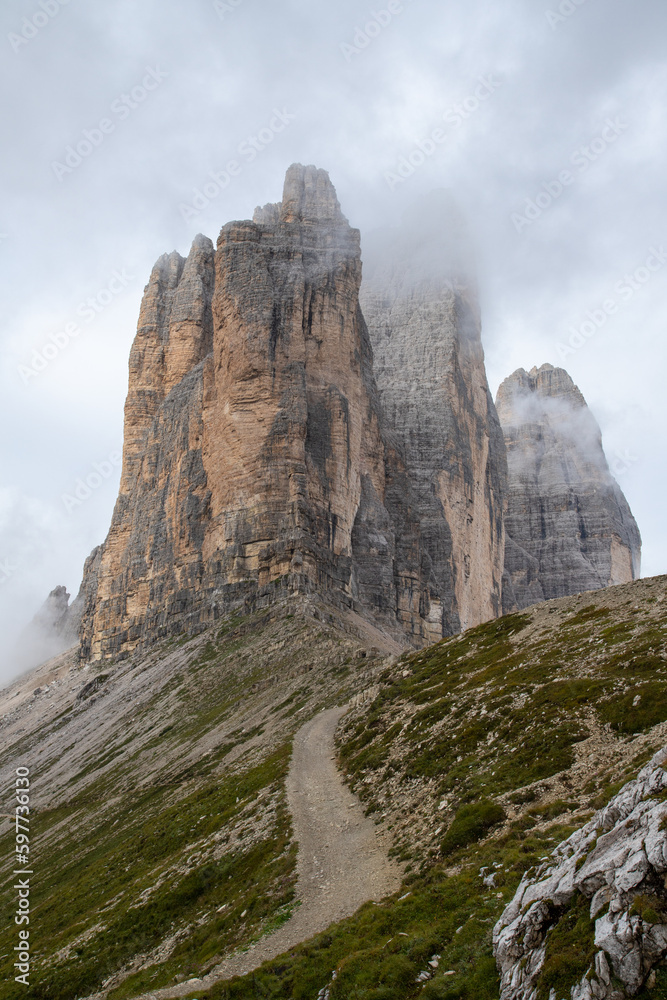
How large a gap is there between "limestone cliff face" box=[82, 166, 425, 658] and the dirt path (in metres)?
53.0

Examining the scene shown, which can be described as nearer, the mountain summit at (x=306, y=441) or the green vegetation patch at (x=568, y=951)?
the green vegetation patch at (x=568, y=951)

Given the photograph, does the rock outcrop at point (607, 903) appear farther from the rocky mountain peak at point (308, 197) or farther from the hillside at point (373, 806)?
the rocky mountain peak at point (308, 197)

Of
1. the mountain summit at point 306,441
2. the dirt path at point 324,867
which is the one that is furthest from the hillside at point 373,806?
the mountain summit at point 306,441

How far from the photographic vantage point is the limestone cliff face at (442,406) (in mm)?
143375

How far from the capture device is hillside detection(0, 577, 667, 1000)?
773 inches

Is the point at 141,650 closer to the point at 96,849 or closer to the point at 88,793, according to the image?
the point at 88,793

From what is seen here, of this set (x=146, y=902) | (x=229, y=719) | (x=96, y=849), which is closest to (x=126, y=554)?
(x=229, y=719)

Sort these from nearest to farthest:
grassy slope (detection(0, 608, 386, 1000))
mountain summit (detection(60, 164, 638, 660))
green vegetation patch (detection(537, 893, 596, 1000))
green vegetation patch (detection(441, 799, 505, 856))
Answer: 1. green vegetation patch (detection(537, 893, 596, 1000))
2. green vegetation patch (detection(441, 799, 505, 856))
3. grassy slope (detection(0, 608, 386, 1000))
4. mountain summit (detection(60, 164, 638, 660))

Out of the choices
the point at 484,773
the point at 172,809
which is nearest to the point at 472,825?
the point at 484,773

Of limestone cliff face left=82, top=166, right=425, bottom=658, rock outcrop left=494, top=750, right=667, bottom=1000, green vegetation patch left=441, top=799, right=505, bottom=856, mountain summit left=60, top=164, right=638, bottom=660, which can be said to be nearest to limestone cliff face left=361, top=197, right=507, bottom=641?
mountain summit left=60, top=164, right=638, bottom=660

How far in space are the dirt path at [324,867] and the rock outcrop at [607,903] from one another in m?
9.64

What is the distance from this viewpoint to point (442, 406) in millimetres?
155625

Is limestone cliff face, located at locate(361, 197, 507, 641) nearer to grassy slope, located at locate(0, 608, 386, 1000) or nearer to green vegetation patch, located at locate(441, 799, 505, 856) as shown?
grassy slope, located at locate(0, 608, 386, 1000)

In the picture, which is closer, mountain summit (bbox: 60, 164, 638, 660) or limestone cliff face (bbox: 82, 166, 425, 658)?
limestone cliff face (bbox: 82, 166, 425, 658)
